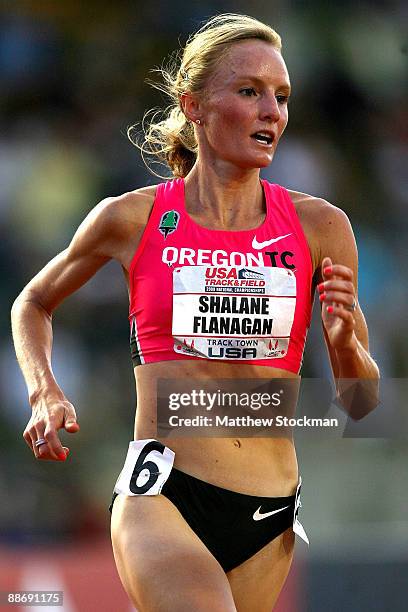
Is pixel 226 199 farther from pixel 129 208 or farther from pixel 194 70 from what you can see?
pixel 194 70

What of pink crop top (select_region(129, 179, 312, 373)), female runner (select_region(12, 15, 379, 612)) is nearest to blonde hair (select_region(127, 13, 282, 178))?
female runner (select_region(12, 15, 379, 612))

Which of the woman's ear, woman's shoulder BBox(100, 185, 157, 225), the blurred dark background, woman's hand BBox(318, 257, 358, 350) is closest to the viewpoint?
woman's hand BBox(318, 257, 358, 350)

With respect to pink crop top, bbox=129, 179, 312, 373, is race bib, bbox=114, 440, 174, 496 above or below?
below

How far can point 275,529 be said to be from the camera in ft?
10.4

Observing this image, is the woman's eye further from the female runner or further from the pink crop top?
the pink crop top

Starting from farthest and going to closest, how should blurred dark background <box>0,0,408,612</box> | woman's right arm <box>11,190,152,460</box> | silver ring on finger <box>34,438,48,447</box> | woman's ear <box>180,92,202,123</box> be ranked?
blurred dark background <box>0,0,408,612</box>
woman's ear <box>180,92,202,123</box>
woman's right arm <box>11,190,152,460</box>
silver ring on finger <box>34,438,48,447</box>

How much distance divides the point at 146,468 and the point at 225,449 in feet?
0.82

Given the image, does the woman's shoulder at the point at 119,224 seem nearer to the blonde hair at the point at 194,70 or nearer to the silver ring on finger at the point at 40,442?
the blonde hair at the point at 194,70

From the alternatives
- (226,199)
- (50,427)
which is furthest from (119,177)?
(50,427)

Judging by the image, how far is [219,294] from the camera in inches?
126

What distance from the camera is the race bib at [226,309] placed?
3.19 meters

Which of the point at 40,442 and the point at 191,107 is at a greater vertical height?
the point at 191,107

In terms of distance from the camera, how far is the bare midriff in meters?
3.10

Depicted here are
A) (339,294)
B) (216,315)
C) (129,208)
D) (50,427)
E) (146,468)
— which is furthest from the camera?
(129,208)
